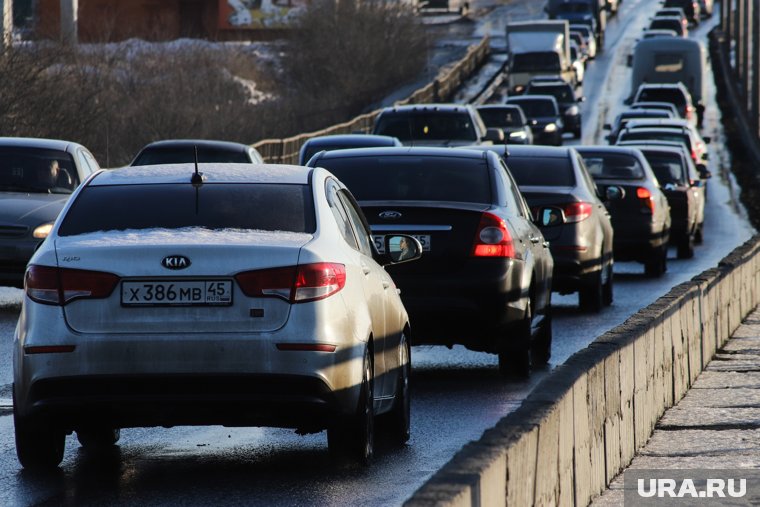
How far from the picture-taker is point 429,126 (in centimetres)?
2872

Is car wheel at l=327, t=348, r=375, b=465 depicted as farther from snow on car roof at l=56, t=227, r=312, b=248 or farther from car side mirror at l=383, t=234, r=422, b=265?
car side mirror at l=383, t=234, r=422, b=265

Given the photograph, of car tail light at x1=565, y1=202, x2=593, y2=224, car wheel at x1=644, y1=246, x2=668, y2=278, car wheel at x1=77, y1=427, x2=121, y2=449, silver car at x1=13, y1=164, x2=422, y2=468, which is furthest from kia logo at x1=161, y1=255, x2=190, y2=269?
car wheel at x1=644, y1=246, x2=668, y2=278

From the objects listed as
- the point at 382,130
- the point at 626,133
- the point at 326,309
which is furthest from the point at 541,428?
the point at 626,133

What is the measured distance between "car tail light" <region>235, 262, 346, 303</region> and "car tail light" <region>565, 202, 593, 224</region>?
31.8 ft

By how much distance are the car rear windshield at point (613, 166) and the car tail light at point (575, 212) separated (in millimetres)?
6148

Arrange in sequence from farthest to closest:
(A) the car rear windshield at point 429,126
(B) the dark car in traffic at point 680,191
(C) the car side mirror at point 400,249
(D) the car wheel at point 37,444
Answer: (A) the car rear windshield at point 429,126 < (B) the dark car in traffic at point 680,191 < (C) the car side mirror at point 400,249 < (D) the car wheel at point 37,444

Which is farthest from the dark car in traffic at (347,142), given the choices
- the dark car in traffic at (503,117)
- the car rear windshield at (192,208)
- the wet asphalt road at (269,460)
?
the dark car in traffic at (503,117)

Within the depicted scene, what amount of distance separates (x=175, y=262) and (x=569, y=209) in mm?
9967

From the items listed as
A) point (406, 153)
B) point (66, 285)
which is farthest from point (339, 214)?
point (406, 153)

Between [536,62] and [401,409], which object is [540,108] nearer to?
[536,62]

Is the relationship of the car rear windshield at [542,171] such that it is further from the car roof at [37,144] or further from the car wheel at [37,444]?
the car wheel at [37,444]

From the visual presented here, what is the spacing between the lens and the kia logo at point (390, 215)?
477 inches

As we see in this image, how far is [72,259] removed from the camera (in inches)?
321

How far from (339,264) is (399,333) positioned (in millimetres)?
1330
